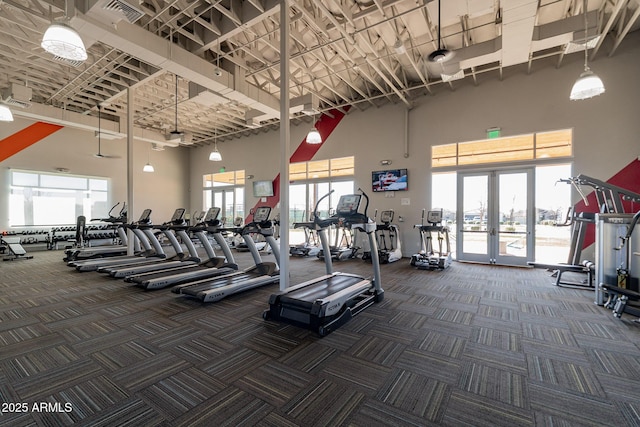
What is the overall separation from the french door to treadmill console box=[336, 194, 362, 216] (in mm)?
4351

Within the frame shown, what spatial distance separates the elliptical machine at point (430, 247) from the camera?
6.09 meters

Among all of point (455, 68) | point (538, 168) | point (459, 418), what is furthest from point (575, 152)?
point (459, 418)

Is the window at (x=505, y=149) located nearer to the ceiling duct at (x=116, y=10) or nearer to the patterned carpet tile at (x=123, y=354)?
the ceiling duct at (x=116, y=10)

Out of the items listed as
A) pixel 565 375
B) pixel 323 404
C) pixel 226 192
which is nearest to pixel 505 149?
pixel 565 375

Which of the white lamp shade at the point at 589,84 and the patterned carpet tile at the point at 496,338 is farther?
the white lamp shade at the point at 589,84

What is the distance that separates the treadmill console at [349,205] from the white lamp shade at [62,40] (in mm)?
3514

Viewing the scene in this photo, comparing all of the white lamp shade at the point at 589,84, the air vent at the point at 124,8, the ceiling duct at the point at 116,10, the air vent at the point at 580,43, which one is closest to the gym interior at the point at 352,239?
the air vent at the point at 580,43

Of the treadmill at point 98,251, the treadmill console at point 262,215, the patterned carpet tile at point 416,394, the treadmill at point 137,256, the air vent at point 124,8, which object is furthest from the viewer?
the treadmill at point 98,251

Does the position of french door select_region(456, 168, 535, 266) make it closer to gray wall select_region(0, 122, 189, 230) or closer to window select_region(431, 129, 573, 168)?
window select_region(431, 129, 573, 168)

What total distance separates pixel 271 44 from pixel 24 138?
904cm

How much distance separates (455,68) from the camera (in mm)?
4605

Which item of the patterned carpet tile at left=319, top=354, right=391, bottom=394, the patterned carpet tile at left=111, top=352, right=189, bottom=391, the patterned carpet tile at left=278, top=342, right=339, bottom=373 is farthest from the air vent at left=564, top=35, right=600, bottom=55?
the patterned carpet tile at left=111, top=352, right=189, bottom=391

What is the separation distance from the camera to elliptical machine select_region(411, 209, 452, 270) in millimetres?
6086

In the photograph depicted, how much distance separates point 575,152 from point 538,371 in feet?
18.5
